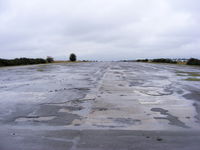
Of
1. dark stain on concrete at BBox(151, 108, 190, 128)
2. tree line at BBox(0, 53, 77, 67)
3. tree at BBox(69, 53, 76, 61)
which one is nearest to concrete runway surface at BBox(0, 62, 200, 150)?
dark stain on concrete at BBox(151, 108, 190, 128)

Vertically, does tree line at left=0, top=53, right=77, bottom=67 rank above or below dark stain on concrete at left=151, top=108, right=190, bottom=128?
above

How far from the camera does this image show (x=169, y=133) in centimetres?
335

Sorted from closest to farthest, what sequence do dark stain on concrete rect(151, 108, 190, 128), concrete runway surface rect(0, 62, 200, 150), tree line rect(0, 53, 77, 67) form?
concrete runway surface rect(0, 62, 200, 150) < dark stain on concrete rect(151, 108, 190, 128) < tree line rect(0, 53, 77, 67)

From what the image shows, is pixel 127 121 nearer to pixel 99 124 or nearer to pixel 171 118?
pixel 99 124

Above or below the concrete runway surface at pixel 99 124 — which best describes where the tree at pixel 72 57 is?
above

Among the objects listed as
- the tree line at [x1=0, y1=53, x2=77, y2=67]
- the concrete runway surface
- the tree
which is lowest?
the concrete runway surface

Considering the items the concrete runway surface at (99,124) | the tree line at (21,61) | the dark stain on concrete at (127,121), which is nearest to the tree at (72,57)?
the tree line at (21,61)

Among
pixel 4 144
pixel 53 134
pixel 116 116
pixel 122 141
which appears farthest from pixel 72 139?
pixel 116 116

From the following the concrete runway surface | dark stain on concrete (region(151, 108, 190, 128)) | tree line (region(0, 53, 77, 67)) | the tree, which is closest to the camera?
the concrete runway surface

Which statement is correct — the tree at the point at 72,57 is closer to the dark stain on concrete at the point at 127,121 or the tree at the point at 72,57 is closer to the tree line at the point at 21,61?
the tree line at the point at 21,61

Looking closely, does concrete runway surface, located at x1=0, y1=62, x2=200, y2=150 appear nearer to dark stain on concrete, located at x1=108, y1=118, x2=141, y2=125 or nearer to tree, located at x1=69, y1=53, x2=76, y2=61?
dark stain on concrete, located at x1=108, y1=118, x2=141, y2=125

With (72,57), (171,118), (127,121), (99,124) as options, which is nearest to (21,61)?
(72,57)

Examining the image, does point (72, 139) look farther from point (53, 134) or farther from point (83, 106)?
point (83, 106)

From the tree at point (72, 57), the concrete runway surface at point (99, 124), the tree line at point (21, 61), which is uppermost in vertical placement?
the tree at point (72, 57)
